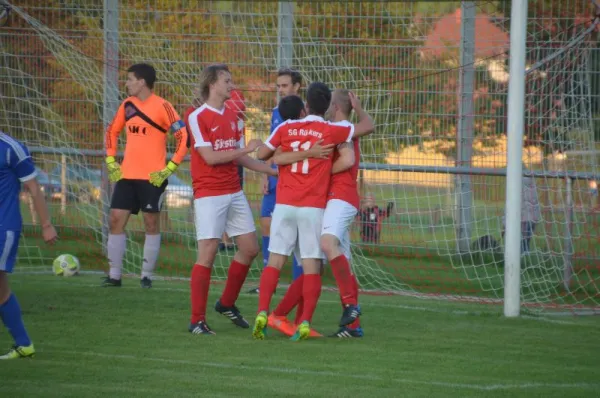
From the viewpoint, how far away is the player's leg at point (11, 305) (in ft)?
22.6

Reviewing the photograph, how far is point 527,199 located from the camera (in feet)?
38.4

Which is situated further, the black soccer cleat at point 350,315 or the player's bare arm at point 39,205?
the black soccer cleat at point 350,315

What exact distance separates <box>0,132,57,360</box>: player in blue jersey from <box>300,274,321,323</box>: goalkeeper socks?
2027 millimetres

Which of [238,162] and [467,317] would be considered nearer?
[238,162]

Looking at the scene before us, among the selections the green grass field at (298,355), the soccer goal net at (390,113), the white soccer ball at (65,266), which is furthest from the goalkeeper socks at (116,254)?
the soccer goal net at (390,113)

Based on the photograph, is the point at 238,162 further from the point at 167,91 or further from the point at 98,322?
the point at 167,91

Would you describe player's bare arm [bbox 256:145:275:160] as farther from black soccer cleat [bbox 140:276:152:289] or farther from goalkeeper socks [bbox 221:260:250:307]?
black soccer cleat [bbox 140:276:152:289]

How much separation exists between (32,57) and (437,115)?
207 inches

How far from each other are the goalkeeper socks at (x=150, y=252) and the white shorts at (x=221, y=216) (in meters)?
2.58

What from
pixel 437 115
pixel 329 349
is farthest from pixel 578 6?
pixel 329 349

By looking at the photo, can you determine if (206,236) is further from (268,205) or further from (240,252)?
(268,205)

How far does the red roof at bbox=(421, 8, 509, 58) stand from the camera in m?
12.3

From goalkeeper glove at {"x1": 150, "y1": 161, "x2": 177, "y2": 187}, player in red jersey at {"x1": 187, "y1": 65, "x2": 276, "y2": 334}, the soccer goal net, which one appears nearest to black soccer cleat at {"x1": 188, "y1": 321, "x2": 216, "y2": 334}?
player in red jersey at {"x1": 187, "y1": 65, "x2": 276, "y2": 334}

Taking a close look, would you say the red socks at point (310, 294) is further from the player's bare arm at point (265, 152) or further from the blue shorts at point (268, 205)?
the blue shorts at point (268, 205)
